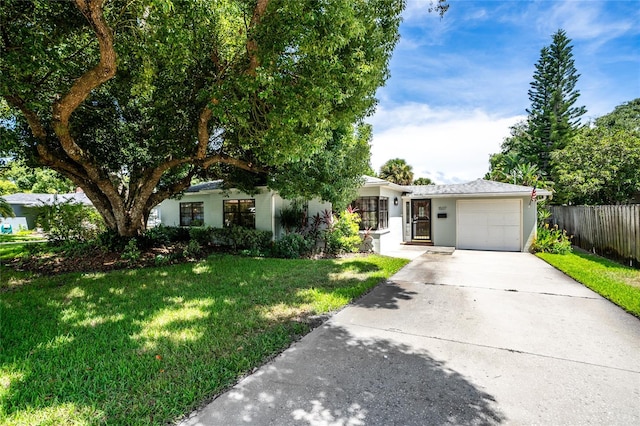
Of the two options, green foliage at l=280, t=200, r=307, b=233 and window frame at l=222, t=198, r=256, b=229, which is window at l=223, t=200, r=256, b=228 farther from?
green foliage at l=280, t=200, r=307, b=233

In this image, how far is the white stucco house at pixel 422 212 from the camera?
12.0 meters

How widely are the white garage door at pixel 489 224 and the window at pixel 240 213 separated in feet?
30.4

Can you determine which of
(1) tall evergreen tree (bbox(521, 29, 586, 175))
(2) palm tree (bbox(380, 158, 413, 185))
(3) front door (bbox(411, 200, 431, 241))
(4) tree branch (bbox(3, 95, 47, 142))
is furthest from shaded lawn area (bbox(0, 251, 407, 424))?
(1) tall evergreen tree (bbox(521, 29, 586, 175))

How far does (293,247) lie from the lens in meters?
10.8

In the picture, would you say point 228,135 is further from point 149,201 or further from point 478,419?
point 478,419

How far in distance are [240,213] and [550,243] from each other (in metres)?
12.9

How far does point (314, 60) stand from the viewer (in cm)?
550

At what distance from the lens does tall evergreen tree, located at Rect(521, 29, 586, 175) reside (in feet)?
78.0

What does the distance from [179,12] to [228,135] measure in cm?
379

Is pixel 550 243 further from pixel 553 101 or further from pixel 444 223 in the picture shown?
pixel 553 101

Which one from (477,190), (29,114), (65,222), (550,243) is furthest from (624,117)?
(65,222)

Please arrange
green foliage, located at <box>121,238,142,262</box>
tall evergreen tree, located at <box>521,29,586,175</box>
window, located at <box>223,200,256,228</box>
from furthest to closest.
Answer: tall evergreen tree, located at <box>521,29,586,175</box>
window, located at <box>223,200,256,228</box>
green foliage, located at <box>121,238,142,262</box>

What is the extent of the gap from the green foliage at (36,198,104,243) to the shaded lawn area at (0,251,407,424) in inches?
209

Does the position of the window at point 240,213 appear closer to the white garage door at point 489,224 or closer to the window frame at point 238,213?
the window frame at point 238,213
